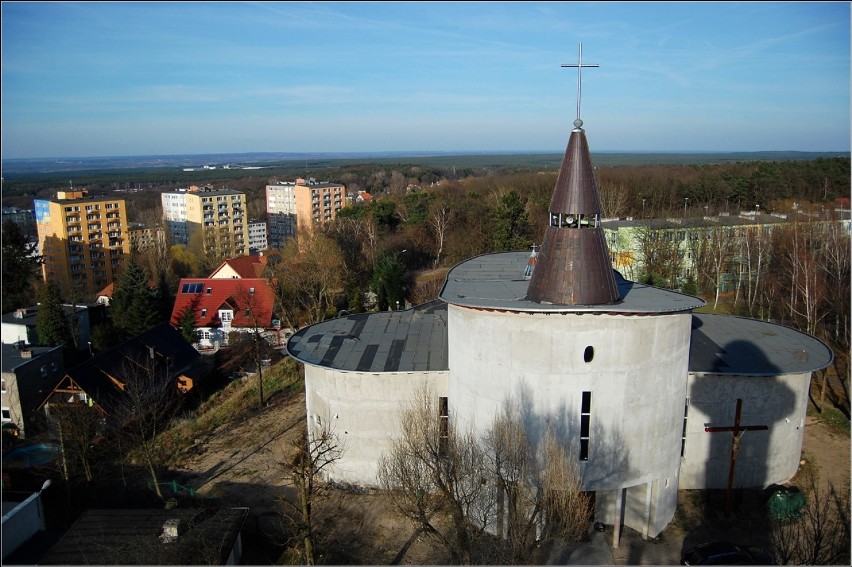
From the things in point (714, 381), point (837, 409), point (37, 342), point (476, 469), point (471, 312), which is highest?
point (471, 312)

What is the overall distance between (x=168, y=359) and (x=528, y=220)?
3523 centimetres

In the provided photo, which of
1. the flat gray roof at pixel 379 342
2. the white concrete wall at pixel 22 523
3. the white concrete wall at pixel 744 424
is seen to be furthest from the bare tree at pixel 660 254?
the white concrete wall at pixel 22 523

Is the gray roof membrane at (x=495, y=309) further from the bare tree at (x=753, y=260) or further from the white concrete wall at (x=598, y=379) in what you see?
the bare tree at (x=753, y=260)

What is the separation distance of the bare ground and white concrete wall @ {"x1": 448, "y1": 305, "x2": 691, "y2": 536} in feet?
6.50

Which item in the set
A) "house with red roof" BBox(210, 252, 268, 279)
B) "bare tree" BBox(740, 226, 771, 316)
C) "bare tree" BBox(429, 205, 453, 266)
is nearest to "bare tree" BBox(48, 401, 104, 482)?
"house with red roof" BBox(210, 252, 268, 279)

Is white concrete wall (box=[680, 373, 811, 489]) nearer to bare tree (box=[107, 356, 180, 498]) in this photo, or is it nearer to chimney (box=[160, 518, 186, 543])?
chimney (box=[160, 518, 186, 543])

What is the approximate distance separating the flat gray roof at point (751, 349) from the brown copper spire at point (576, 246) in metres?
6.96

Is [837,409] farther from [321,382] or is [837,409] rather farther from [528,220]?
[528,220]

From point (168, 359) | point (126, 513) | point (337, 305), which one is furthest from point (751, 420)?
point (337, 305)

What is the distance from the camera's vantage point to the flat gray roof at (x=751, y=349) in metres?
20.5

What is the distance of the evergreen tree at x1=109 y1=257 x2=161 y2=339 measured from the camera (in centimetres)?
4281

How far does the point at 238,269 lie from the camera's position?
168 ft

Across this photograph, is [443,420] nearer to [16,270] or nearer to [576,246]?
[576,246]

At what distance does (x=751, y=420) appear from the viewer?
67.7 ft
